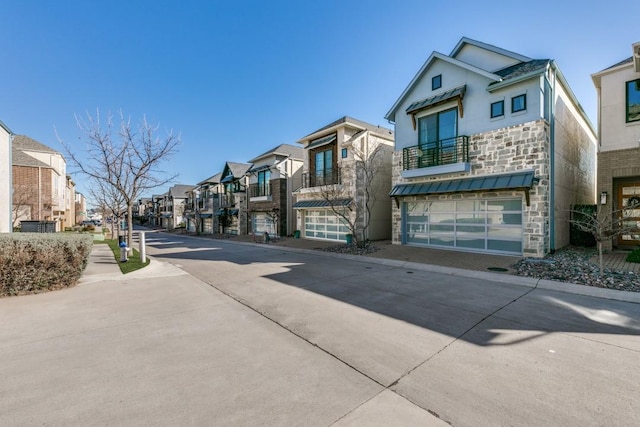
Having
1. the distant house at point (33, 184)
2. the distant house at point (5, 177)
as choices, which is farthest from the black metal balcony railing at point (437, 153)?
the distant house at point (33, 184)

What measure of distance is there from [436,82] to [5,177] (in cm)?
1996

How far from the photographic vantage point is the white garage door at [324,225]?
19.3 meters

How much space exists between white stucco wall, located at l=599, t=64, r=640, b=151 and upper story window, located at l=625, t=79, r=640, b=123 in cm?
13

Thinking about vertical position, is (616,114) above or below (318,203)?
above

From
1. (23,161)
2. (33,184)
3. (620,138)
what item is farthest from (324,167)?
(23,161)

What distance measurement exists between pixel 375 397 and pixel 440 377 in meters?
0.94

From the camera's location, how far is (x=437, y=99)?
1382 cm

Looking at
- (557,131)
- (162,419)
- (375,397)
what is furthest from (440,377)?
(557,131)

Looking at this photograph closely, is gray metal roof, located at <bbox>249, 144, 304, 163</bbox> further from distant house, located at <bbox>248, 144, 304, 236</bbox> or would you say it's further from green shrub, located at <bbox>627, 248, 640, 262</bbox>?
green shrub, located at <bbox>627, 248, 640, 262</bbox>

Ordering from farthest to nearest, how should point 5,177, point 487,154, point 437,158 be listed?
point 437,158
point 487,154
point 5,177

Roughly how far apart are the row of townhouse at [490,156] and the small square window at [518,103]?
0.05 metres

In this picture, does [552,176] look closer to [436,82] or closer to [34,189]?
[436,82]

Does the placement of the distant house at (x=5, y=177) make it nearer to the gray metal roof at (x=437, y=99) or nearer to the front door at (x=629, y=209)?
the gray metal roof at (x=437, y=99)

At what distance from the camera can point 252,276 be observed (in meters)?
9.24
